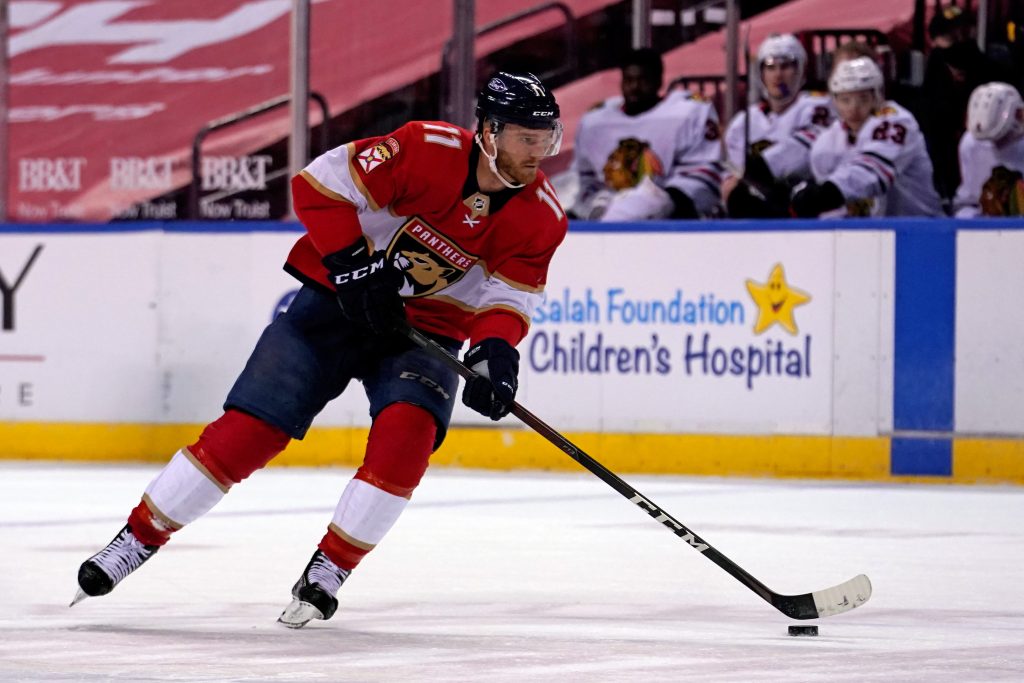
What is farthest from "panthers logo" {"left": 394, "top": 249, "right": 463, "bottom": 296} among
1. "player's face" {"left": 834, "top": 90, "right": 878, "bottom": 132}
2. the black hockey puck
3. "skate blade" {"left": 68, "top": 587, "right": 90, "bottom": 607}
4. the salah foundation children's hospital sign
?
"player's face" {"left": 834, "top": 90, "right": 878, "bottom": 132}

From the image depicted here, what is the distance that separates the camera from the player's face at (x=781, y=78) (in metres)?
8.88

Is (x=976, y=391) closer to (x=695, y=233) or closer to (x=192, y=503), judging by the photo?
(x=695, y=233)

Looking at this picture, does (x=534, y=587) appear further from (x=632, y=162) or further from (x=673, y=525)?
(x=632, y=162)

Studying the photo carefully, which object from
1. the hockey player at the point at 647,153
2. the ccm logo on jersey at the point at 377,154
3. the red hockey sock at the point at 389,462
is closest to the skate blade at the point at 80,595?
the red hockey sock at the point at 389,462

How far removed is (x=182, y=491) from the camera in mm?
4391

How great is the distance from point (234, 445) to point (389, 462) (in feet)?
1.12

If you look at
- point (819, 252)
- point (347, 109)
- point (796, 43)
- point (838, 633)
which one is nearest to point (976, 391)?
point (819, 252)

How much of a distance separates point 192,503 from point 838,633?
138cm

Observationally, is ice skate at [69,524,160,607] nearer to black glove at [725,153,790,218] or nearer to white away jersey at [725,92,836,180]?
black glove at [725,153,790,218]

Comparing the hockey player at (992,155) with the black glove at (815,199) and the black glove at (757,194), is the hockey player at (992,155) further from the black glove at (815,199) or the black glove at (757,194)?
the black glove at (757,194)

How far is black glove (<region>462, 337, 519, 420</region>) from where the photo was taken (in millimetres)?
4348

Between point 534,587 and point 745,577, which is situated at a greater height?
point 745,577

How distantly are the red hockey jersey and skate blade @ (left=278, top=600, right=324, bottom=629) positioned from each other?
27.2 inches

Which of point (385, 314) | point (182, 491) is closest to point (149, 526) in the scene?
point (182, 491)
